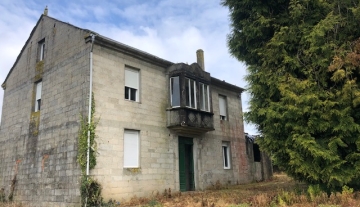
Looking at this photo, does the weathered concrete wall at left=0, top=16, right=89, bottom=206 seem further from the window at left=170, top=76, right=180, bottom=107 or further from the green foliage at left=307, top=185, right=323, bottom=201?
the green foliage at left=307, top=185, right=323, bottom=201

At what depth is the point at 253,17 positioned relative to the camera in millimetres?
12359

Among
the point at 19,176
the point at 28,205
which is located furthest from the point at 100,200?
the point at 19,176

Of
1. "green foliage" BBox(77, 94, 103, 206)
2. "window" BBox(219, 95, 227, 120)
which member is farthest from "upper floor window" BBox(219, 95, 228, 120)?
"green foliage" BBox(77, 94, 103, 206)

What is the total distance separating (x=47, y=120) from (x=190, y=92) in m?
7.36

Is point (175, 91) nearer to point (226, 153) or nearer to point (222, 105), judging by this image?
point (222, 105)

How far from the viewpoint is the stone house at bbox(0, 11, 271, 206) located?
1260 cm

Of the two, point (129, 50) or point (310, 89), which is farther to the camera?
point (129, 50)

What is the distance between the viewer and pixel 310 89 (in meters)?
10.1

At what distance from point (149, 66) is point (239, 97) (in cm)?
928

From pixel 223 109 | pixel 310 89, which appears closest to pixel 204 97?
pixel 223 109

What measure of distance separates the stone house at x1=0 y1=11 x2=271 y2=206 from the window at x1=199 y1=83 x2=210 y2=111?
59mm

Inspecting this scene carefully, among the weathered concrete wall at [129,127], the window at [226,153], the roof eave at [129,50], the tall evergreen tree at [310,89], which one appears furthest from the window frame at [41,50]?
the window at [226,153]

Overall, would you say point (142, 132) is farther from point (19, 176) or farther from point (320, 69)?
point (320, 69)

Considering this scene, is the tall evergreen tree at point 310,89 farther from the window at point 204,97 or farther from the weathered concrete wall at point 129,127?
the weathered concrete wall at point 129,127
